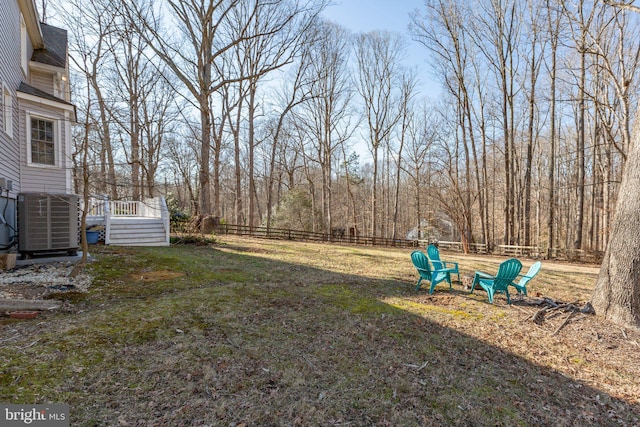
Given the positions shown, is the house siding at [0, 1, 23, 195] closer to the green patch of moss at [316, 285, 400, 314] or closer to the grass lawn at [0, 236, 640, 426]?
the grass lawn at [0, 236, 640, 426]

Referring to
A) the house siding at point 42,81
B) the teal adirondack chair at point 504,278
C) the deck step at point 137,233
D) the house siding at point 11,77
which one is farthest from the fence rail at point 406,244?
the teal adirondack chair at point 504,278

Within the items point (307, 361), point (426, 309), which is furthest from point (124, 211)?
point (426, 309)

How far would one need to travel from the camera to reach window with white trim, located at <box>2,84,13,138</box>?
6.93 m

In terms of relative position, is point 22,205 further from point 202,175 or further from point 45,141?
point 202,175

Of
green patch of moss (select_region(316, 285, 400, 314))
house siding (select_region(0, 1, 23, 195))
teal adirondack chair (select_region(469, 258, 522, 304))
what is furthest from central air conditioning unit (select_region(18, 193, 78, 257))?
teal adirondack chair (select_region(469, 258, 522, 304))

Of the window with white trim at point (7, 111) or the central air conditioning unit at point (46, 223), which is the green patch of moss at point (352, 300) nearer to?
the central air conditioning unit at point (46, 223)

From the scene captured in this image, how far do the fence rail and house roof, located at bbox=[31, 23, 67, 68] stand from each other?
6.67 metres

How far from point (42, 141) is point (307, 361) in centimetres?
1045

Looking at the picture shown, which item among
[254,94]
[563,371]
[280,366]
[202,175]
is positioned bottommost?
[563,371]

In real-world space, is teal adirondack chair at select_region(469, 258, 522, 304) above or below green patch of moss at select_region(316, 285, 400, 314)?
above

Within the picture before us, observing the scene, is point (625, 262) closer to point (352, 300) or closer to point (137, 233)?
point (352, 300)

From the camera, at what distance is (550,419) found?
8.13ft

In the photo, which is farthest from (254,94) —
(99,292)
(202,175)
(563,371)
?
(563,371)

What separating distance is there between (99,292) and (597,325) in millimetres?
7485
